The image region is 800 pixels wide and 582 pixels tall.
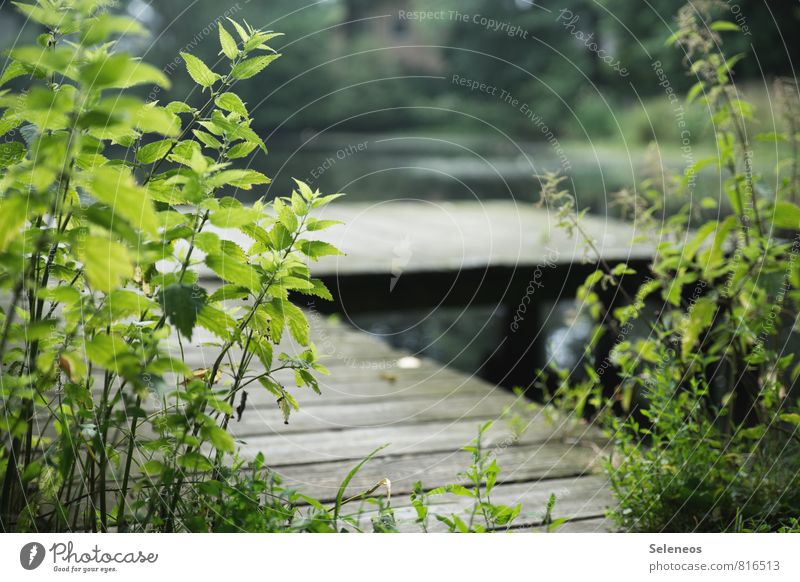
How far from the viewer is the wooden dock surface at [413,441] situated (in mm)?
1738

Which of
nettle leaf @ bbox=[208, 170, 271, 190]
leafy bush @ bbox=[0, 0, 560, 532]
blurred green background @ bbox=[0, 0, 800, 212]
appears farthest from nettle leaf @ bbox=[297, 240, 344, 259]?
blurred green background @ bbox=[0, 0, 800, 212]

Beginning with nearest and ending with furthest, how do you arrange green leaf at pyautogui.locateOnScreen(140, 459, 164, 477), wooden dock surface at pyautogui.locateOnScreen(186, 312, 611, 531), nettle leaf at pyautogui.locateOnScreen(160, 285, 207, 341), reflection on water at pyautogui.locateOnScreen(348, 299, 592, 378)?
nettle leaf at pyautogui.locateOnScreen(160, 285, 207, 341), green leaf at pyautogui.locateOnScreen(140, 459, 164, 477), wooden dock surface at pyautogui.locateOnScreen(186, 312, 611, 531), reflection on water at pyautogui.locateOnScreen(348, 299, 592, 378)

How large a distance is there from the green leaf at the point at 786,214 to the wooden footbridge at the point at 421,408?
42 centimetres

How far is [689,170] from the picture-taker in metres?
1.82

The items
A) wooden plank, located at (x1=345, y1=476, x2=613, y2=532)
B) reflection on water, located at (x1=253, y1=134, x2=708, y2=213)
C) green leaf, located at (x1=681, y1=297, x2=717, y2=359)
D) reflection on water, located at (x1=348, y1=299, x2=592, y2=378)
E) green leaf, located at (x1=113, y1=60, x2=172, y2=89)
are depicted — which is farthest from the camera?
reflection on water, located at (x1=253, y1=134, x2=708, y2=213)

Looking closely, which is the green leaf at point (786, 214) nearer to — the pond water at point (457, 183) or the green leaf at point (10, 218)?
the pond water at point (457, 183)

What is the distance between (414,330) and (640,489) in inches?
281

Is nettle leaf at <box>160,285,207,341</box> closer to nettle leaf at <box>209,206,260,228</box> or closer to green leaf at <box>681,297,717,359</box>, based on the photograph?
nettle leaf at <box>209,206,260,228</box>

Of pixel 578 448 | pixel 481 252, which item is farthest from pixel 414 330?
pixel 578 448

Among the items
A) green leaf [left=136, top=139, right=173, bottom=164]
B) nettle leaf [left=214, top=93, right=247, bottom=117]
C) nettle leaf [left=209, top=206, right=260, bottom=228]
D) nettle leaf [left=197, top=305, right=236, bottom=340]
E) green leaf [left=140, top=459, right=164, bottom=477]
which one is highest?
nettle leaf [left=214, top=93, right=247, bottom=117]

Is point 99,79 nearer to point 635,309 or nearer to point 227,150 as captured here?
point 227,150

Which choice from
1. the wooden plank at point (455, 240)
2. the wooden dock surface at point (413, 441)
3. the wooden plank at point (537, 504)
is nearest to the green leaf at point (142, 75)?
the wooden dock surface at point (413, 441)

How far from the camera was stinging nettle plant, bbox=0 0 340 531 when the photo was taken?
0.92 meters

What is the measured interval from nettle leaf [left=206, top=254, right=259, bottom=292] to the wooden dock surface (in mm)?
411
